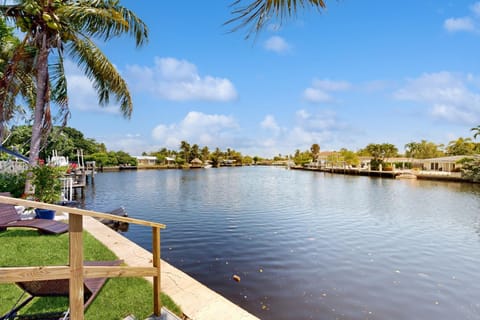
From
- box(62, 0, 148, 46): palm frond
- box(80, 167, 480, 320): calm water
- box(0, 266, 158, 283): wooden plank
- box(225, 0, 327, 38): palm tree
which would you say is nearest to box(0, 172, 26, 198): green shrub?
box(80, 167, 480, 320): calm water

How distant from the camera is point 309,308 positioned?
5145 mm

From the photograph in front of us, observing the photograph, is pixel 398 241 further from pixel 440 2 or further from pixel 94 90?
pixel 94 90

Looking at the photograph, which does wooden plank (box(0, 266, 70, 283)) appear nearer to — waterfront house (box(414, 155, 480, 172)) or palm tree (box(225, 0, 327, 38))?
palm tree (box(225, 0, 327, 38))

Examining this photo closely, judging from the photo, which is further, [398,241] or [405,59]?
[405,59]

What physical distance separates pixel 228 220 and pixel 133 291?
8.79m

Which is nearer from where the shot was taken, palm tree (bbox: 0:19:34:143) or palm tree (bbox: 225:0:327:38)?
palm tree (bbox: 225:0:327:38)

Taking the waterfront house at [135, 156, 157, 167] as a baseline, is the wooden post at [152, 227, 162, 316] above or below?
below

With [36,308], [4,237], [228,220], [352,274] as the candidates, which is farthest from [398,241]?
[4,237]

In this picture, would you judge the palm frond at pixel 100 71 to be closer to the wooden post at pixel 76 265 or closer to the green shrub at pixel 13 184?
the green shrub at pixel 13 184

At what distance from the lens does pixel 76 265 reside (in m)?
2.12

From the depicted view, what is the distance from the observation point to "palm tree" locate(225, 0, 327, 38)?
197 cm

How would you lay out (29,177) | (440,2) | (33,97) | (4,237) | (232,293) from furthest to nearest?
(33,97), (29,177), (440,2), (4,237), (232,293)

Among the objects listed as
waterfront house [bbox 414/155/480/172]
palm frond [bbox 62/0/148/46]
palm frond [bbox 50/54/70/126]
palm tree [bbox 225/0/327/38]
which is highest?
palm frond [bbox 62/0/148/46]

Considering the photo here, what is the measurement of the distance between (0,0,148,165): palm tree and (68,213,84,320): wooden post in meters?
9.27
